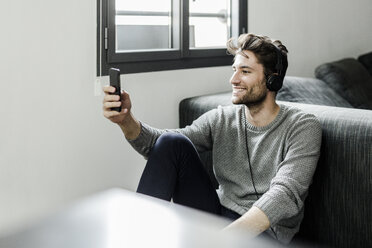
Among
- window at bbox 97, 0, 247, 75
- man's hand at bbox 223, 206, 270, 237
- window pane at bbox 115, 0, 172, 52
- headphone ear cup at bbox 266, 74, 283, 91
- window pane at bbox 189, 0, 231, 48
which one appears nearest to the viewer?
man's hand at bbox 223, 206, 270, 237

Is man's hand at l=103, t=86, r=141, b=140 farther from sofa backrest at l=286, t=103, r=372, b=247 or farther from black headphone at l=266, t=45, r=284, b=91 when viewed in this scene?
sofa backrest at l=286, t=103, r=372, b=247

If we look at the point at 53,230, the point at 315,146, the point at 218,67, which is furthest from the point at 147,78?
the point at 53,230

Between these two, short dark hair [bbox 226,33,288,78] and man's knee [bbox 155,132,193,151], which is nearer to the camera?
man's knee [bbox 155,132,193,151]

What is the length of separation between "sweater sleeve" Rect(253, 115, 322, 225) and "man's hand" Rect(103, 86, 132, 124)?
52cm

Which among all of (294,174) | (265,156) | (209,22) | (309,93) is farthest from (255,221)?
(209,22)

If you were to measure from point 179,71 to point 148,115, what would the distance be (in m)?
0.28

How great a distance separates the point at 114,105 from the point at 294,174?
61 centimetres

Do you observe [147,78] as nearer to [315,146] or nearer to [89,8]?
[89,8]

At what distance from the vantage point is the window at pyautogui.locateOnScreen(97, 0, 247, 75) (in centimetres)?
227

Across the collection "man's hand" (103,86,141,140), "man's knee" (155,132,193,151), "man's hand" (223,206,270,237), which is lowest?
"man's hand" (223,206,270,237)

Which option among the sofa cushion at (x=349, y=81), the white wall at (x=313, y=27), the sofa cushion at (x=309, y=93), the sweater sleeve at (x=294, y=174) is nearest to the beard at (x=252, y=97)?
the sweater sleeve at (x=294, y=174)

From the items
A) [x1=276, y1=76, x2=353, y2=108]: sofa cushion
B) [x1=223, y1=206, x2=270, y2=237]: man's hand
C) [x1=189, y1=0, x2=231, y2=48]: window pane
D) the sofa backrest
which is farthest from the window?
[x1=223, y1=206, x2=270, y2=237]: man's hand

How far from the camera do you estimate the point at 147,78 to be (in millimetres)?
2434

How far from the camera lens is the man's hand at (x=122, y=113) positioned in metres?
1.77
